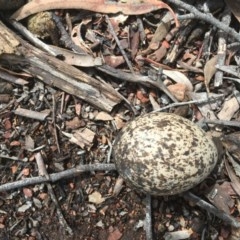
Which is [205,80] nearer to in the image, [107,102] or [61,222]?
[107,102]

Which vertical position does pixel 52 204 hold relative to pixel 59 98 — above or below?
below

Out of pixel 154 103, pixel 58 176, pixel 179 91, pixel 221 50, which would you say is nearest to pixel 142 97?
pixel 154 103

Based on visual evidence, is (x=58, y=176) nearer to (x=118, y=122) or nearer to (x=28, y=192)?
(x=28, y=192)

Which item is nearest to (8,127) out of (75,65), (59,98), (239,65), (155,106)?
(59,98)

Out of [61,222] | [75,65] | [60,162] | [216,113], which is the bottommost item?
[61,222]

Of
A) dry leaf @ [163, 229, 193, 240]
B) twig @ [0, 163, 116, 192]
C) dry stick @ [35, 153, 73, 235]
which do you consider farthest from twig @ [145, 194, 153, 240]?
dry stick @ [35, 153, 73, 235]

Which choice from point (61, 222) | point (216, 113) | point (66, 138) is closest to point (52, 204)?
point (61, 222)

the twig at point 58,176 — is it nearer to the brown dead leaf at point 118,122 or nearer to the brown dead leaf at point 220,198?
the brown dead leaf at point 118,122
